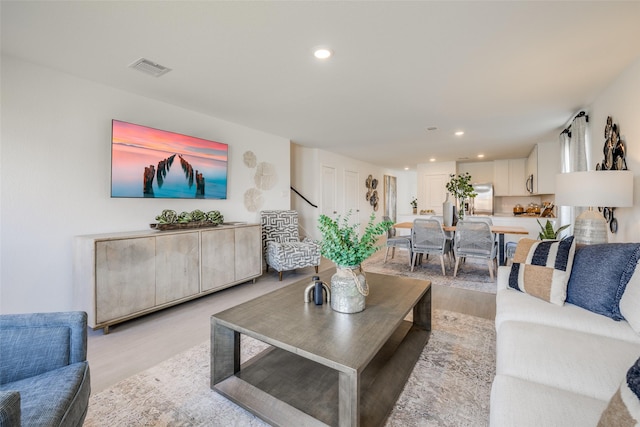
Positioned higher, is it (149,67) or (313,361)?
(149,67)

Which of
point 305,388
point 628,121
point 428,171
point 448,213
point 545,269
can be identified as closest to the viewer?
point 305,388

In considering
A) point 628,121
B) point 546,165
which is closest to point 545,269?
point 628,121

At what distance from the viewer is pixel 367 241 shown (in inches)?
66.1

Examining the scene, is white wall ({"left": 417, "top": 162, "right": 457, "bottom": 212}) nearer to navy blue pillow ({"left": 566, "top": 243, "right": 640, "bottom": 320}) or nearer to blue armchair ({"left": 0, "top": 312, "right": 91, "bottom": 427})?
navy blue pillow ({"left": 566, "top": 243, "right": 640, "bottom": 320})

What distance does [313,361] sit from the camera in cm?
162

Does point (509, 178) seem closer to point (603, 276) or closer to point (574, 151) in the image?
point (574, 151)

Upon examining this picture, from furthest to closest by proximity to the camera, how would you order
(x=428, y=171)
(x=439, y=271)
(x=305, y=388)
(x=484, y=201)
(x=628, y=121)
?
(x=428, y=171) → (x=484, y=201) → (x=439, y=271) → (x=628, y=121) → (x=305, y=388)

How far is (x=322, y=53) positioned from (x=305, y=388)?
2239 mm

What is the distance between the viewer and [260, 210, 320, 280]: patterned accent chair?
3.93 metres

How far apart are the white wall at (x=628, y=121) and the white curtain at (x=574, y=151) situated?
1.28 feet

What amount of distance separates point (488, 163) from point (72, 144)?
834 cm

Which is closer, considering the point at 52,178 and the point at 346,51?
the point at 346,51

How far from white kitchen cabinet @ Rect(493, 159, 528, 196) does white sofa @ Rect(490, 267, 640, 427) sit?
6.02 meters

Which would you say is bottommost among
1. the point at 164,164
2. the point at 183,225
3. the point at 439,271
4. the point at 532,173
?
the point at 439,271
